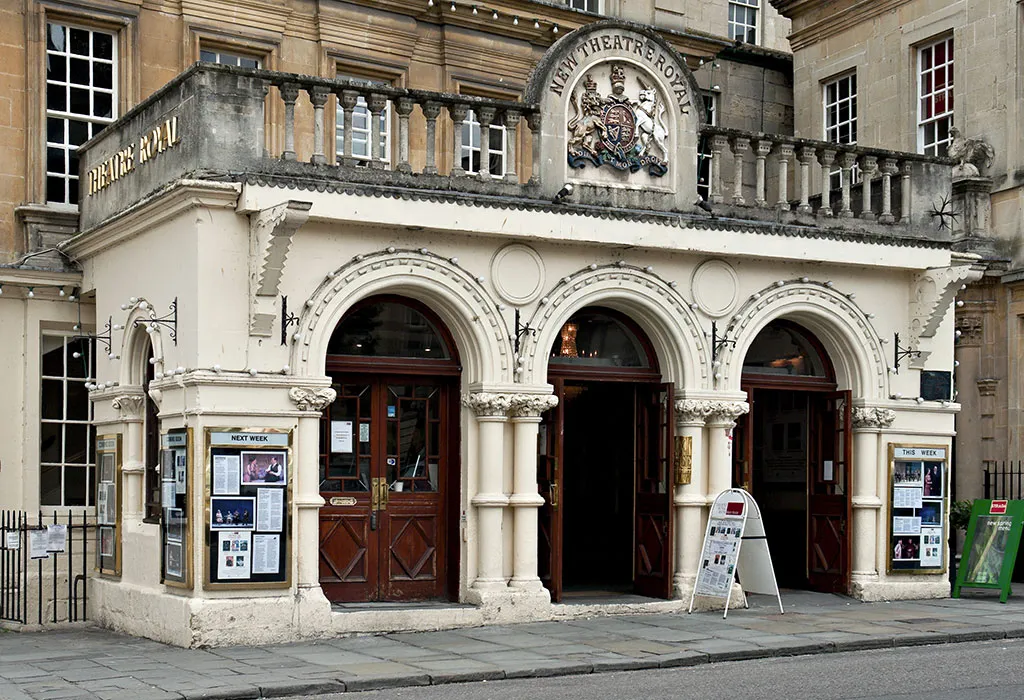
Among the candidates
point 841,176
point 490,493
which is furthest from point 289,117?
Result: point 841,176

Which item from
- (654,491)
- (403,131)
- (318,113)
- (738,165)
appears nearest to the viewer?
(318,113)

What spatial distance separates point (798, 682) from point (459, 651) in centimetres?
329

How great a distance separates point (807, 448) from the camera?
731 inches

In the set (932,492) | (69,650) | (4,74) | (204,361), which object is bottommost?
(69,650)

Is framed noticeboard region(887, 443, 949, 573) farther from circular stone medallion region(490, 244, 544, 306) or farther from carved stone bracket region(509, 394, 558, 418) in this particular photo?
circular stone medallion region(490, 244, 544, 306)

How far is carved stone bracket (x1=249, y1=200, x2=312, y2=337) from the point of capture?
14.1 metres

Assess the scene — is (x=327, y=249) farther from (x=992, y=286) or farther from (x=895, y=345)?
(x=992, y=286)

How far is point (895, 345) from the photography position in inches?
714

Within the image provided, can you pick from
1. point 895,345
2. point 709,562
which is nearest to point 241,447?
point 709,562

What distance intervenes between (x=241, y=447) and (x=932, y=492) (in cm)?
858

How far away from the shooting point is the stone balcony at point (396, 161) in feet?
47.6

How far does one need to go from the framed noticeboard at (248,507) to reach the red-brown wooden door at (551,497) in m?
3.15

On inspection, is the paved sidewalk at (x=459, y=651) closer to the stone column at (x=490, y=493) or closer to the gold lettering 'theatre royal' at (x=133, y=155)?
the stone column at (x=490, y=493)

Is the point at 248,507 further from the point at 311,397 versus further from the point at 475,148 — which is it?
the point at 475,148
